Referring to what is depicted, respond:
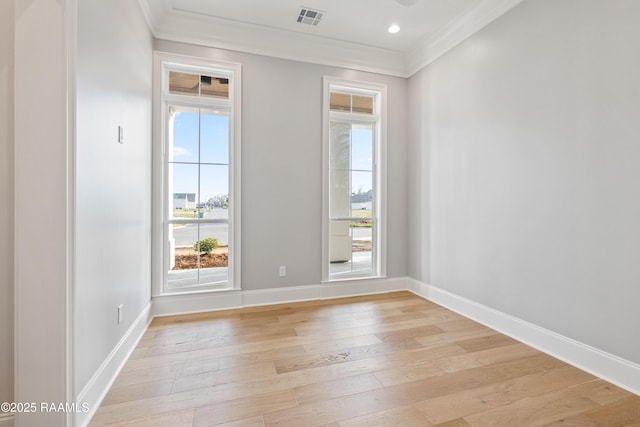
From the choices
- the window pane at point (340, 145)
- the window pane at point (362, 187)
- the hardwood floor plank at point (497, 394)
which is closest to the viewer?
the hardwood floor plank at point (497, 394)

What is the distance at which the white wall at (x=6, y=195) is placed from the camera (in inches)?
51.9

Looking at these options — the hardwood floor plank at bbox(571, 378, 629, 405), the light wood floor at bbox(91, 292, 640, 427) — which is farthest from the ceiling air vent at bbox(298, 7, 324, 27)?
the hardwood floor plank at bbox(571, 378, 629, 405)

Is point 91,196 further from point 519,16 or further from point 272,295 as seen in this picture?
point 519,16

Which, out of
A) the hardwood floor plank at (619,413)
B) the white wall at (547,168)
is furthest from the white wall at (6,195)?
the white wall at (547,168)

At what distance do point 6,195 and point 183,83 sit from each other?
2.16m

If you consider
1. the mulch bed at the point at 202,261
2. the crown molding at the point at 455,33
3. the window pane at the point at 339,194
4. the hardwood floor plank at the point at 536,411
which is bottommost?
the hardwood floor plank at the point at 536,411

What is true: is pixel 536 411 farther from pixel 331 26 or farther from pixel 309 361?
pixel 331 26

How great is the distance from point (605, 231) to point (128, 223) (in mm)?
3321

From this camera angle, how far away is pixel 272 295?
3.24 metres

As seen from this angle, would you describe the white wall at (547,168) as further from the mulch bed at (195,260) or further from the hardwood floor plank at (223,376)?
the mulch bed at (195,260)

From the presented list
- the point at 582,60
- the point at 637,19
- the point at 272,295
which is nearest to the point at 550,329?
the point at 582,60

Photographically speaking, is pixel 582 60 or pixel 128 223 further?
pixel 128 223

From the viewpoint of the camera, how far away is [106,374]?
1.74 m

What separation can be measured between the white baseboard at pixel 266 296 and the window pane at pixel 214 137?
4.80 ft
